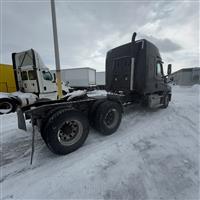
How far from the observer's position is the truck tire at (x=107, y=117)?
3475 mm

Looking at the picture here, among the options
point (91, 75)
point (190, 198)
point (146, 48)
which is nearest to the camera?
point (190, 198)

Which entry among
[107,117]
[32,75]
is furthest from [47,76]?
[107,117]

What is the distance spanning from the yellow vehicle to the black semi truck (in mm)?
6660

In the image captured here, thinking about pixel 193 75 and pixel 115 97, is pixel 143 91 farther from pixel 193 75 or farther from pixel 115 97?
pixel 193 75

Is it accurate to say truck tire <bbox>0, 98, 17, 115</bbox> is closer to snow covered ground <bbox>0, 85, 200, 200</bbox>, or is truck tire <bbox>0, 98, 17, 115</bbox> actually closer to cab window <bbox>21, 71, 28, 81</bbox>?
cab window <bbox>21, 71, 28, 81</bbox>

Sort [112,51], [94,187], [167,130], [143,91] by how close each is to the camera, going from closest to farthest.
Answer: [94,187], [167,130], [143,91], [112,51]

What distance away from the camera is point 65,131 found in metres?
2.90

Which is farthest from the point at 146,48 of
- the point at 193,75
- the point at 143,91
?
the point at 193,75

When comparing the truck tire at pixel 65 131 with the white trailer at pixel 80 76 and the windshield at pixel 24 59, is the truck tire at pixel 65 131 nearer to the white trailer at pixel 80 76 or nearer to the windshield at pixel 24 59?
the windshield at pixel 24 59

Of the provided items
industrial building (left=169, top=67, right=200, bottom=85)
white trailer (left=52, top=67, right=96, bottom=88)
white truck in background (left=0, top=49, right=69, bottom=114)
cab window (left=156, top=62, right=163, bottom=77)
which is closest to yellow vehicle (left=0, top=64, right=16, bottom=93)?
white truck in background (left=0, top=49, right=69, bottom=114)

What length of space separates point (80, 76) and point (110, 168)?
607 inches

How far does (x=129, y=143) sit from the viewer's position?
3137 millimetres

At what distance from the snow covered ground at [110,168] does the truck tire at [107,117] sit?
233mm

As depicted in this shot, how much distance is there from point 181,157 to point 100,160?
1.68 meters
